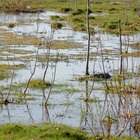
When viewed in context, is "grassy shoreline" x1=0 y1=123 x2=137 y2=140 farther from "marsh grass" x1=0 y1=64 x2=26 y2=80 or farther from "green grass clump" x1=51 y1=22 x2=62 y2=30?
"green grass clump" x1=51 y1=22 x2=62 y2=30

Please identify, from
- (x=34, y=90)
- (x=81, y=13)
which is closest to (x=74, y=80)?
(x=34, y=90)

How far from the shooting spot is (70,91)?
75.0ft

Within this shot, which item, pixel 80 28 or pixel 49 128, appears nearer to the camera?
pixel 49 128

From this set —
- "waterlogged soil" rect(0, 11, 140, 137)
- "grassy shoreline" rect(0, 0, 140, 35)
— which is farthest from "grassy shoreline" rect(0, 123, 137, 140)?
"grassy shoreline" rect(0, 0, 140, 35)

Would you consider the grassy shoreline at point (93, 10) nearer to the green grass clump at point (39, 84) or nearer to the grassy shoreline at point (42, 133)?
the green grass clump at point (39, 84)

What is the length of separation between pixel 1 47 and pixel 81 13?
964 inches

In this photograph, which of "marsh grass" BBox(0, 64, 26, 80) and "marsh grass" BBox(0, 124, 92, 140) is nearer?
"marsh grass" BBox(0, 124, 92, 140)

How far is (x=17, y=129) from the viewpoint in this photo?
14.8 m

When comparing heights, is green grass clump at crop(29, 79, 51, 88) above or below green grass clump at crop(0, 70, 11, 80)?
below

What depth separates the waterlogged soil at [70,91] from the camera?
1529 centimetres

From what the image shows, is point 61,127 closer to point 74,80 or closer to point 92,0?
point 74,80

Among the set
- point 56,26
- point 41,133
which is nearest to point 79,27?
point 56,26

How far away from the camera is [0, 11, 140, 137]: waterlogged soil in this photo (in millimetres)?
15295

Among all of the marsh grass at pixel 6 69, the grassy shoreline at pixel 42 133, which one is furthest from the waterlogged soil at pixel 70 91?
the grassy shoreline at pixel 42 133
